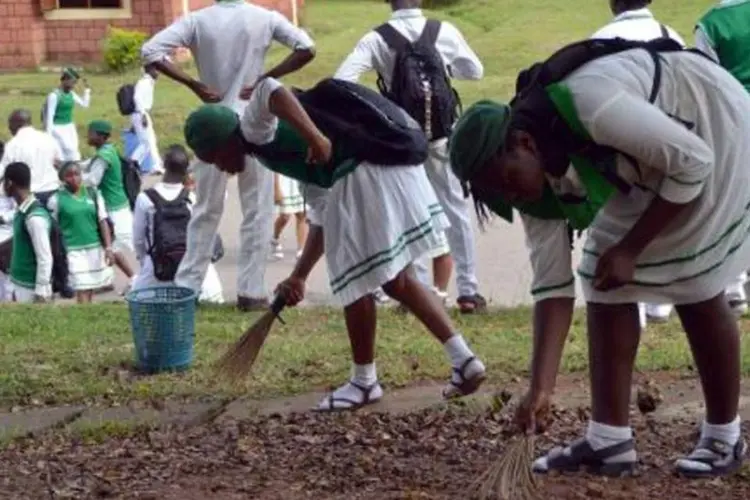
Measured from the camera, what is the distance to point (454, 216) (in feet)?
30.5

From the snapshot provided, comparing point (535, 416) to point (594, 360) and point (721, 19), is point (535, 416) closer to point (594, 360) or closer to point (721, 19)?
point (594, 360)

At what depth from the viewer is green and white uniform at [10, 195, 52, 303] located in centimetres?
1163

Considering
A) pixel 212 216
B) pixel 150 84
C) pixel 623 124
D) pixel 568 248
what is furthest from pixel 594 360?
pixel 150 84

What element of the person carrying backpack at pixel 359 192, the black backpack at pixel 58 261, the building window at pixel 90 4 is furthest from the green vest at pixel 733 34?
the building window at pixel 90 4

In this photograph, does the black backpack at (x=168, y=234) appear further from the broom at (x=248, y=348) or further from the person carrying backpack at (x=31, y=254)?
the broom at (x=248, y=348)

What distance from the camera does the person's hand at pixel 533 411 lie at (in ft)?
16.4

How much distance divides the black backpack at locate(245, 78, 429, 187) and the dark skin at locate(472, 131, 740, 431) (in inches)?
57.4

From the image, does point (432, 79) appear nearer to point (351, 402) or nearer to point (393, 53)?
point (393, 53)

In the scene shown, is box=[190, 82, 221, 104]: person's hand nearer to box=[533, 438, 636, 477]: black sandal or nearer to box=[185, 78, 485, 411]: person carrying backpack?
box=[185, 78, 485, 411]: person carrying backpack

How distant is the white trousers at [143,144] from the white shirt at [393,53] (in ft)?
29.8

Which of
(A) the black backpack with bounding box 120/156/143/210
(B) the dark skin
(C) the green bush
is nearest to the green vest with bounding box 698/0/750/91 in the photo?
(B) the dark skin

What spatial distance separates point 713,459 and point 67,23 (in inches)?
1023

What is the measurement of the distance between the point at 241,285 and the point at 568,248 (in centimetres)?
448

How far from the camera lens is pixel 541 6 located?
1414 inches
